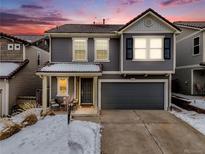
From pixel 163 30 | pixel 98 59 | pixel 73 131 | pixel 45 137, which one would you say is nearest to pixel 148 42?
pixel 163 30

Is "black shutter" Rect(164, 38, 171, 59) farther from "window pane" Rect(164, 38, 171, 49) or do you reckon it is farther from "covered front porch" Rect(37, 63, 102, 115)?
"covered front porch" Rect(37, 63, 102, 115)

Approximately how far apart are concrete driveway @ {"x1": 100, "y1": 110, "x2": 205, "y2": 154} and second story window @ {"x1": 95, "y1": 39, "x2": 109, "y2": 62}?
5488 millimetres

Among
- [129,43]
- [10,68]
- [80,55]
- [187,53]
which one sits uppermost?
[129,43]

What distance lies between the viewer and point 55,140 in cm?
956

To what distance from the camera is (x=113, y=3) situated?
21.1m

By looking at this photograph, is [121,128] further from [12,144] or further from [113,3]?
[113,3]

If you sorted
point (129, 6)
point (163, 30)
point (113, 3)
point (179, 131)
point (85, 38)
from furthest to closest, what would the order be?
point (129, 6), point (113, 3), point (85, 38), point (163, 30), point (179, 131)

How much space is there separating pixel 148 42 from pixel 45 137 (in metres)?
10.8

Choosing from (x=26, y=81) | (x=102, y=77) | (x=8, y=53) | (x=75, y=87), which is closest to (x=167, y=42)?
(x=102, y=77)

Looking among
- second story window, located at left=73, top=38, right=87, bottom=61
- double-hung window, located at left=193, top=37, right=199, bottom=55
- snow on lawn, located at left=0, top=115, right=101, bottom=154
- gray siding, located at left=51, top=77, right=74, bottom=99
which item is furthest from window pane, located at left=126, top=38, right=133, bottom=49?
double-hung window, located at left=193, top=37, right=199, bottom=55

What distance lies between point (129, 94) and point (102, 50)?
161 inches

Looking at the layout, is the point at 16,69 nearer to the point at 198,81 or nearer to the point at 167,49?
the point at 167,49

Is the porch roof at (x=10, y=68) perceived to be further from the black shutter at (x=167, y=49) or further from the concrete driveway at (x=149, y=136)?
the black shutter at (x=167, y=49)

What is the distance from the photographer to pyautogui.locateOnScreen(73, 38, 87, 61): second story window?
742 inches
